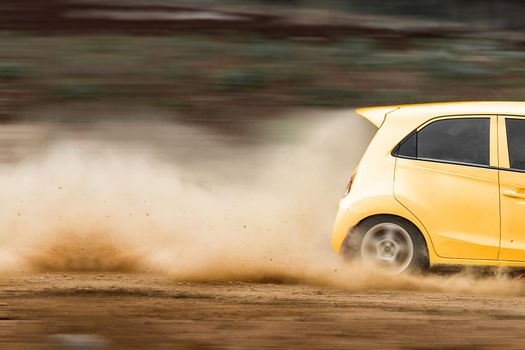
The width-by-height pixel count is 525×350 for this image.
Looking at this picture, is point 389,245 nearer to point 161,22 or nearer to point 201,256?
point 201,256

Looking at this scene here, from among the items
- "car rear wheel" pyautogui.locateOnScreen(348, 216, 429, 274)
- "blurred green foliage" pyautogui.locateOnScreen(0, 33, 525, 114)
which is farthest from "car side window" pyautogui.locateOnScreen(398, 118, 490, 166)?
"blurred green foliage" pyautogui.locateOnScreen(0, 33, 525, 114)

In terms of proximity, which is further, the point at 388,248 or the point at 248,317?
the point at 388,248

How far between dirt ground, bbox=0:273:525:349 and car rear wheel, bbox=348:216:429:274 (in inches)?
16.1

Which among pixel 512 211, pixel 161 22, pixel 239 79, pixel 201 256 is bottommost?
pixel 201 256

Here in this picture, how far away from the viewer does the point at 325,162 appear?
11.0m

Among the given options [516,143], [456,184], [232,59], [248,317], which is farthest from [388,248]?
[232,59]

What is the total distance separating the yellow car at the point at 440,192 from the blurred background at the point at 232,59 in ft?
20.4

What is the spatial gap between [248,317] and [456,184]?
2.40 m

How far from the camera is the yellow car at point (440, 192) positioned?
7.70 metres

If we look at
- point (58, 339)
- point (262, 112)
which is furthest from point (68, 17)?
point (58, 339)

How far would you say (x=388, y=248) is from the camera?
7957 millimetres

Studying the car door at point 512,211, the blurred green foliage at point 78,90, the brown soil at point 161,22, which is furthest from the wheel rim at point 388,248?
the brown soil at point 161,22

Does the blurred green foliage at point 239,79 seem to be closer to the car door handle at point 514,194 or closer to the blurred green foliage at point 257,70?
the blurred green foliage at point 257,70

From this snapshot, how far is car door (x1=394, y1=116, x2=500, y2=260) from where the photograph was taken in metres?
7.71
